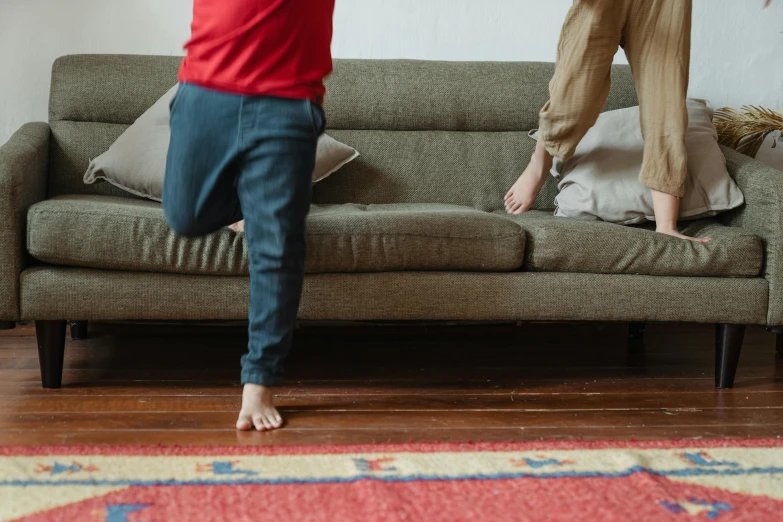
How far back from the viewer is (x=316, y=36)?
1.47 metres

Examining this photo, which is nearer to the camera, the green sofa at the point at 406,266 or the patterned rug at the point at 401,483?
the patterned rug at the point at 401,483

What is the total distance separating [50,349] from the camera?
70.7 inches

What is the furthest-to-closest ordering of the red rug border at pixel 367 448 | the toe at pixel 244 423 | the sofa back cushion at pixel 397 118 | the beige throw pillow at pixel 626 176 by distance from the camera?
1. the sofa back cushion at pixel 397 118
2. the beige throw pillow at pixel 626 176
3. the toe at pixel 244 423
4. the red rug border at pixel 367 448

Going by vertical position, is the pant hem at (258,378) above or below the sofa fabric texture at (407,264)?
below

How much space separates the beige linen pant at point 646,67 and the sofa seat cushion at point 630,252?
186mm

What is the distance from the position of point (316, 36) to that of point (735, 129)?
158 centimetres

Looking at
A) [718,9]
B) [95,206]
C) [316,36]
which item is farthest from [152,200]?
[718,9]

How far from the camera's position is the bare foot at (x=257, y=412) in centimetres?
154

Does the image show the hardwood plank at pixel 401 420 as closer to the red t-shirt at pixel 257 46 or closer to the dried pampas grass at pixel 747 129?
the red t-shirt at pixel 257 46

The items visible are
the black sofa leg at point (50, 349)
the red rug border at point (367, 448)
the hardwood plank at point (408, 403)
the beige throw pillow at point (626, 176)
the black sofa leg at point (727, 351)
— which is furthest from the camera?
the beige throw pillow at point (626, 176)

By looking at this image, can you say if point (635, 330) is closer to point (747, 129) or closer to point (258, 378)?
point (747, 129)

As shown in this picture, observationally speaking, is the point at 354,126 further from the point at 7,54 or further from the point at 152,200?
the point at 7,54

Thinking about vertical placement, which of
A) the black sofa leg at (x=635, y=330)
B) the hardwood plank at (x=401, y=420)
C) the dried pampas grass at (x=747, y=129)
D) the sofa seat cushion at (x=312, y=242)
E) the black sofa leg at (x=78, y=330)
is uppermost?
the dried pampas grass at (x=747, y=129)

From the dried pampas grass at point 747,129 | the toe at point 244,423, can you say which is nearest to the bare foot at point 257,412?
the toe at point 244,423
